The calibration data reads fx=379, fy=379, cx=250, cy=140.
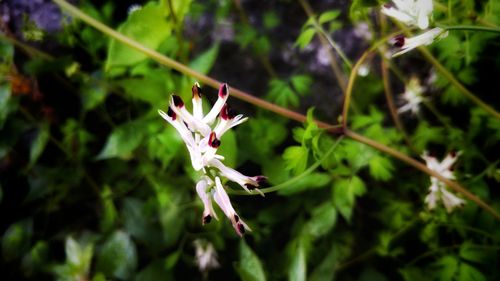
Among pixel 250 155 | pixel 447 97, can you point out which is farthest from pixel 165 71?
pixel 447 97

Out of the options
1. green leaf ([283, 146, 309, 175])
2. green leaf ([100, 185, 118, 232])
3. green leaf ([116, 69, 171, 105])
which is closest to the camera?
green leaf ([283, 146, 309, 175])

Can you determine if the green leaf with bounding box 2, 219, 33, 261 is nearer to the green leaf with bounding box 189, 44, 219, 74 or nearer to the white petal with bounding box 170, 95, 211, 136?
the green leaf with bounding box 189, 44, 219, 74

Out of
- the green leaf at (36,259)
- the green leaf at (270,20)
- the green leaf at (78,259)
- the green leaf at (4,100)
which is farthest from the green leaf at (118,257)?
the green leaf at (270,20)

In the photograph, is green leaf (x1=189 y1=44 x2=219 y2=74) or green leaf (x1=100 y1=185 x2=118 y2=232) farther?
green leaf (x1=100 y1=185 x2=118 y2=232)

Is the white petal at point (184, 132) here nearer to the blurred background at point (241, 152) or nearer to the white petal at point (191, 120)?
the white petal at point (191, 120)

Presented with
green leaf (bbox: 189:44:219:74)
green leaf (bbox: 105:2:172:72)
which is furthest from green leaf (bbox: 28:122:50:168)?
green leaf (bbox: 189:44:219:74)

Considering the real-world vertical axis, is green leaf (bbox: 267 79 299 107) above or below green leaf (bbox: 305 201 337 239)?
above

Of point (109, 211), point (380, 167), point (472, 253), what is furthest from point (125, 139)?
point (472, 253)
